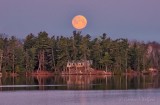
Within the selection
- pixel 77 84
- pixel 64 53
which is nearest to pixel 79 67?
pixel 64 53

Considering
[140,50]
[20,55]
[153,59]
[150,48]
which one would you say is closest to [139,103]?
[20,55]

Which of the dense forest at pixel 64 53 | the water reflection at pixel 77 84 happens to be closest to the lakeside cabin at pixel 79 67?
the dense forest at pixel 64 53

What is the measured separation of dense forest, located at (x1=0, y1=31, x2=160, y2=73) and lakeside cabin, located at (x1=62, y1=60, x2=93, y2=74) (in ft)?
4.30

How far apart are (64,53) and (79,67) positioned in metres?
9.33

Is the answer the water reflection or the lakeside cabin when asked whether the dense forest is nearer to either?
the lakeside cabin

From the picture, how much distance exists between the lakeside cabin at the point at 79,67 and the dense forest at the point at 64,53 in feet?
4.30

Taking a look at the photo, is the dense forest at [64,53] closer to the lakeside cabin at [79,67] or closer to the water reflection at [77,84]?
the lakeside cabin at [79,67]

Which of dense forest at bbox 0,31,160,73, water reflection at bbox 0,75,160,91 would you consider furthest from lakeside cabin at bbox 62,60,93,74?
water reflection at bbox 0,75,160,91

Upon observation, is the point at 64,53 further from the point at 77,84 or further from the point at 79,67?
the point at 77,84

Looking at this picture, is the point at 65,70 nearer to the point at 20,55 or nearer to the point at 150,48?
the point at 20,55

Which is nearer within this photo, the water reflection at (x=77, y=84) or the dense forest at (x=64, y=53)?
the water reflection at (x=77, y=84)

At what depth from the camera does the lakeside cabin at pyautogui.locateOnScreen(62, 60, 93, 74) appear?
130 meters

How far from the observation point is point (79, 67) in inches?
5251

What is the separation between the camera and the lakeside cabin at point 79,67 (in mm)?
129825
